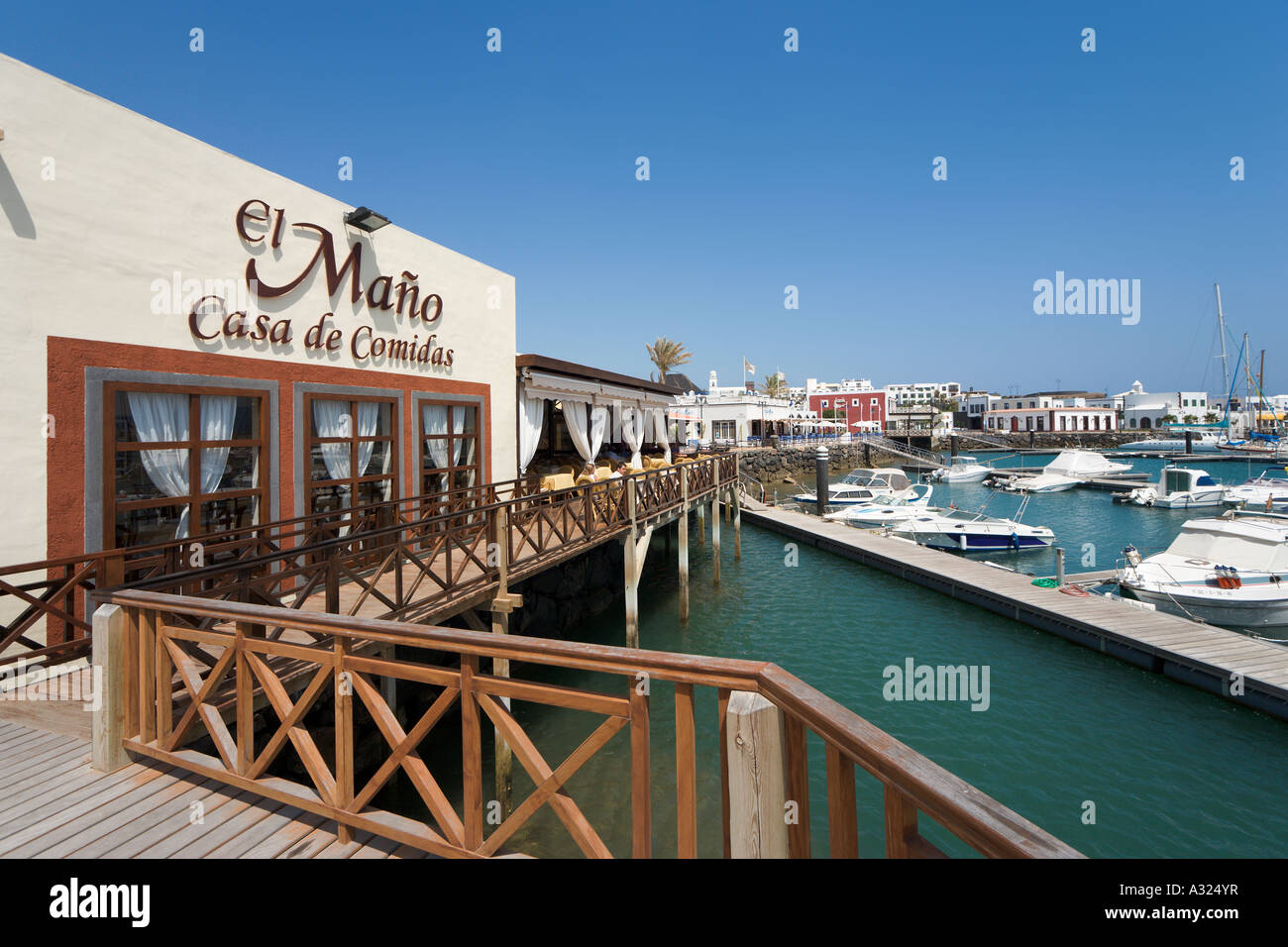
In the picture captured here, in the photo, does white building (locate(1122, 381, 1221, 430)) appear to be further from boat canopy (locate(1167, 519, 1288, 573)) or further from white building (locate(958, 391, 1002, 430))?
boat canopy (locate(1167, 519, 1288, 573))

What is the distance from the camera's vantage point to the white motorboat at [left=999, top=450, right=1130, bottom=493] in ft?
128

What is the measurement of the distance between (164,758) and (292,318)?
233 inches

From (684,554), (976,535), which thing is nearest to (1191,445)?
(976,535)

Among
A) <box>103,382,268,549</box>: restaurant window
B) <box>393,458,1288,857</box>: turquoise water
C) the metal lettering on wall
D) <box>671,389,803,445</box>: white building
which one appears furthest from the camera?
<box>671,389,803,445</box>: white building

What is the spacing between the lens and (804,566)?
1852cm

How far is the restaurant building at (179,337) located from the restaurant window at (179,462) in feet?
0.07

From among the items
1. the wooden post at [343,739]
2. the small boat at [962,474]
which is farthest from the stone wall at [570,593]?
the small boat at [962,474]

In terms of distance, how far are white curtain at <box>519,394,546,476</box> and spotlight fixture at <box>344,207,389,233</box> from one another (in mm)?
4443

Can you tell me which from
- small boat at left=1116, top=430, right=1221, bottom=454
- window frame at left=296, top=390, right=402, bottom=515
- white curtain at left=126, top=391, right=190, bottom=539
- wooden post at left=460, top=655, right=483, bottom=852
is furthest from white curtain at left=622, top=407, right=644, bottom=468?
small boat at left=1116, top=430, right=1221, bottom=454

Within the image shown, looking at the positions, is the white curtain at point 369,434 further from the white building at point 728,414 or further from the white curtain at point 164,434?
the white building at point 728,414

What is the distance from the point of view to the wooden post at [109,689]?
12.3 ft

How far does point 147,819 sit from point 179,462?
15.5ft

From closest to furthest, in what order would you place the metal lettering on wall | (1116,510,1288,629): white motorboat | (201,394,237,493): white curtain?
(201,394,237,493): white curtain, the metal lettering on wall, (1116,510,1288,629): white motorboat
